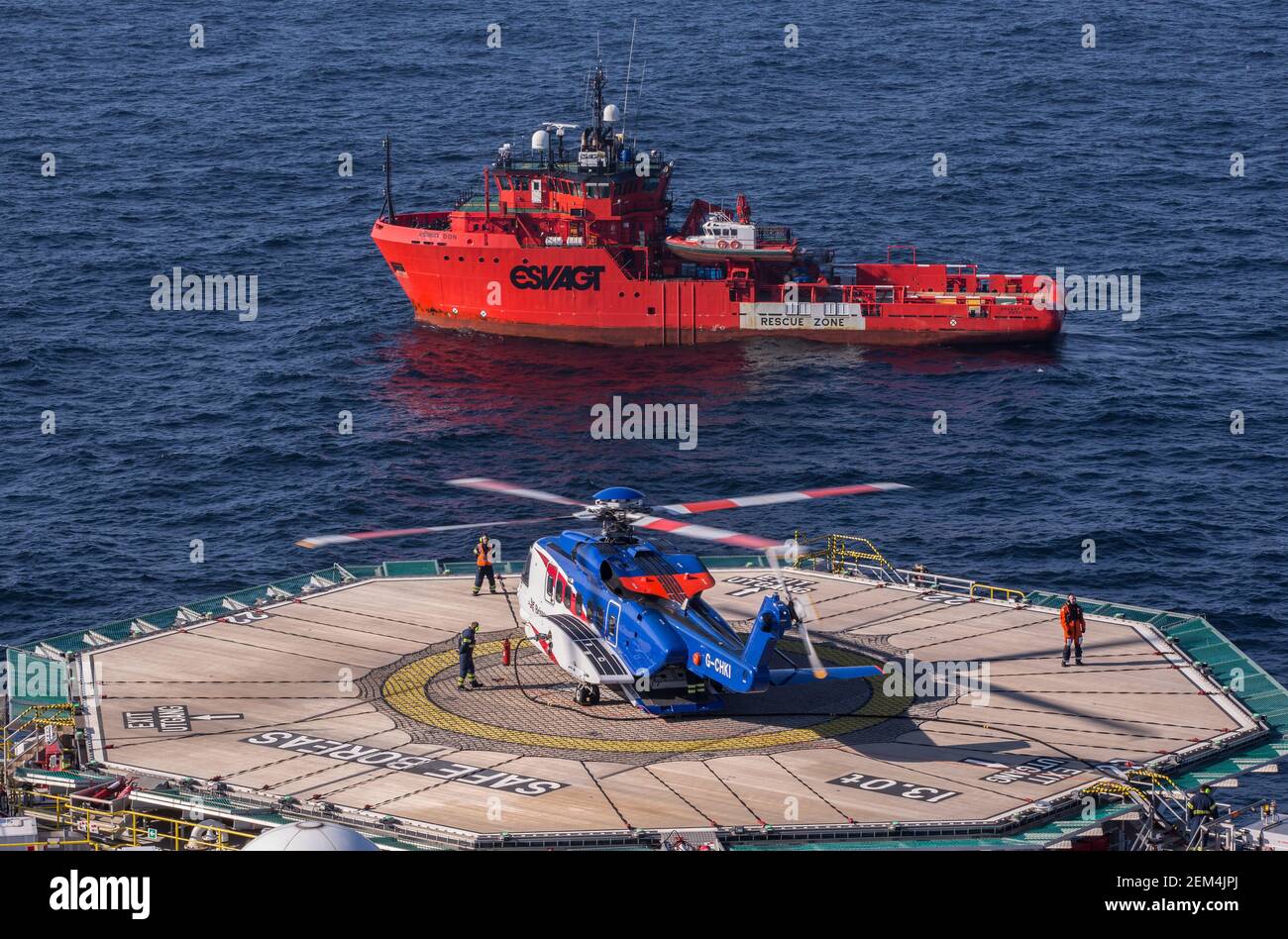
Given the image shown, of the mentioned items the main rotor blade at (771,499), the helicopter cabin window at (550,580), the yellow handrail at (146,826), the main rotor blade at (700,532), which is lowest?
the yellow handrail at (146,826)

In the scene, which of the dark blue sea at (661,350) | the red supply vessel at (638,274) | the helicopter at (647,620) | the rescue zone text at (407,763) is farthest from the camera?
the red supply vessel at (638,274)

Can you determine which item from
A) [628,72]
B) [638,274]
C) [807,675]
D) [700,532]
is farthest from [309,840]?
[628,72]

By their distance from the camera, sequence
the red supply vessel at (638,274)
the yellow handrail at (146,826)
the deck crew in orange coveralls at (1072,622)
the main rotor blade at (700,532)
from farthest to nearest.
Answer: the red supply vessel at (638,274)
the deck crew in orange coveralls at (1072,622)
the main rotor blade at (700,532)
the yellow handrail at (146,826)

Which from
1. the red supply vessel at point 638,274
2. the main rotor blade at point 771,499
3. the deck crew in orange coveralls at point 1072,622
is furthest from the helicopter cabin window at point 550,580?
the red supply vessel at point 638,274

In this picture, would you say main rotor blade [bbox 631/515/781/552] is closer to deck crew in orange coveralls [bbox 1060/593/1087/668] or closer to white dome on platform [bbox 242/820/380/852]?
deck crew in orange coveralls [bbox 1060/593/1087/668]

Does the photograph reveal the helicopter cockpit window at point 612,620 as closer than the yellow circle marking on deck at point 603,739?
No

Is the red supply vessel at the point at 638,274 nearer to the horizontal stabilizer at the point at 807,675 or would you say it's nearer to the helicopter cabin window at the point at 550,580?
the helicopter cabin window at the point at 550,580
